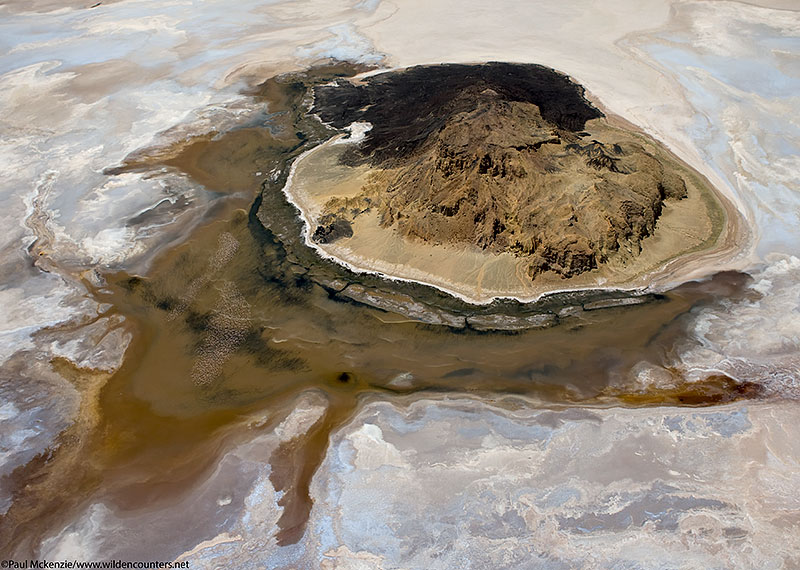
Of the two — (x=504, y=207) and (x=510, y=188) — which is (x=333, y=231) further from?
(x=510, y=188)

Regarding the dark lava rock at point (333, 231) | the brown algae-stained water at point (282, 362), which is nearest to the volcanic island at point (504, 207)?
the dark lava rock at point (333, 231)

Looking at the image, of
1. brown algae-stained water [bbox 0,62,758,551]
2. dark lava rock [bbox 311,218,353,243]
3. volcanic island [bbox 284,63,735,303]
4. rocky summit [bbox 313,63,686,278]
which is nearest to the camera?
brown algae-stained water [bbox 0,62,758,551]

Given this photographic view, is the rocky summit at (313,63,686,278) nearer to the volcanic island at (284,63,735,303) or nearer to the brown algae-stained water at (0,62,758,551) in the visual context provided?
the volcanic island at (284,63,735,303)

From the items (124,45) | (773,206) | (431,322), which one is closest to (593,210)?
(431,322)

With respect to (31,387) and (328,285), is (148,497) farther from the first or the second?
(328,285)

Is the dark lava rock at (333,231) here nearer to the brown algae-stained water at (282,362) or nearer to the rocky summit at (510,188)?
the rocky summit at (510,188)

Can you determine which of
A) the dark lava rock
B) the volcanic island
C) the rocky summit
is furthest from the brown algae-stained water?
the rocky summit


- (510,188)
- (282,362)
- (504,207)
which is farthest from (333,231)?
(510,188)

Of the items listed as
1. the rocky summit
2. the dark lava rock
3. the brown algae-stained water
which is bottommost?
the brown algae-stained water
